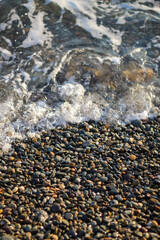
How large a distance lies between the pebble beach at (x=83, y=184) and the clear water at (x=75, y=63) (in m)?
0.44

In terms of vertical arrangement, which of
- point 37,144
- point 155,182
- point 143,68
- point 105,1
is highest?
point 105,1

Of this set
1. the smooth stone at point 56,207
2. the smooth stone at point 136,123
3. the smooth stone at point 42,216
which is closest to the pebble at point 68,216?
the smooth stone at point 56,207

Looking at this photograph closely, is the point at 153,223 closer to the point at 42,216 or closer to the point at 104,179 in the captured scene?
the point at 104,179

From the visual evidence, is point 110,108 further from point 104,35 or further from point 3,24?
point 3,24

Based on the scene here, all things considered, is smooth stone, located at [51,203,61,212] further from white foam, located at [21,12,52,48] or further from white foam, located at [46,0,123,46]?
white foam, located at [46,0,123,46]

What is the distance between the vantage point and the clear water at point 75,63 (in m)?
4.73

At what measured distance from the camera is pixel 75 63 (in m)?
5.69

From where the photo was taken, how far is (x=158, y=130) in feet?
14.5

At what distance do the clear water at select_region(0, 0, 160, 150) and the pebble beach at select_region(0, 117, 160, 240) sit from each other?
0.44 m

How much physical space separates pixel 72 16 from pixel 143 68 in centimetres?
267

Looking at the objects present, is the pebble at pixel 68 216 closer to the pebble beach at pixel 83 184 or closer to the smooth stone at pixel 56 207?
the pebble beach at pixel 83 184

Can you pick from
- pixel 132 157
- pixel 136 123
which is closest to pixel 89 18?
pixel 136 123

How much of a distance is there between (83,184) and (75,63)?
3043 millimetres

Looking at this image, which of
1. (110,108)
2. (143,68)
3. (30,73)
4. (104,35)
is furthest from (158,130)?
(104,35)
